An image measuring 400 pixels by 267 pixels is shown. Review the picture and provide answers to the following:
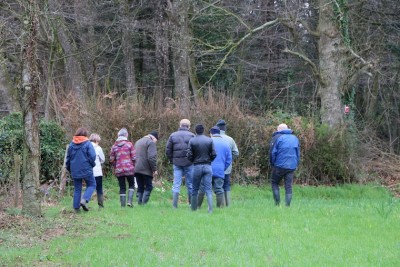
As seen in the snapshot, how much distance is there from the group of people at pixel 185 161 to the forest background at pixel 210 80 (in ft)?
4.25

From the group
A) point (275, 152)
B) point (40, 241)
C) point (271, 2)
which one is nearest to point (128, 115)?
point (275, 152)

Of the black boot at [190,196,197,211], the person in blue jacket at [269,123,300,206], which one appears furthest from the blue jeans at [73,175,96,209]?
the person in blue jacket at [269,123,300,206]

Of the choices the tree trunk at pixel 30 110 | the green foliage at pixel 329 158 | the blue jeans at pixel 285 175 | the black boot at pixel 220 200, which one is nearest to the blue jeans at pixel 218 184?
the black boot at pixel 220 200

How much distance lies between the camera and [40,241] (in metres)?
9.57

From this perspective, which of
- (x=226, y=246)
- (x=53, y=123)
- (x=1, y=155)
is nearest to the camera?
(x=226, y=246)

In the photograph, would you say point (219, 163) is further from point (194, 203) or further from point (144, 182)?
point (144, 182)

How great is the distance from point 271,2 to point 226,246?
23.0 m

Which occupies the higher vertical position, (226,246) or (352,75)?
(352,75)

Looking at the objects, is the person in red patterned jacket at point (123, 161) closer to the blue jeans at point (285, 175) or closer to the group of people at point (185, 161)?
the group of people at point (185, 161)

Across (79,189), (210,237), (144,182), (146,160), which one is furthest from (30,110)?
(210,237)

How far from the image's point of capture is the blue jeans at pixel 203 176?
12758mm

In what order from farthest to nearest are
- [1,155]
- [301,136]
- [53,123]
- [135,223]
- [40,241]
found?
[301,136] < [53,123] < [1,155] < [135,223] < [40,241]

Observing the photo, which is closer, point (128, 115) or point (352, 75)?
point (128, 115)

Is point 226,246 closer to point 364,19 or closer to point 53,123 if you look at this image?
point 53,123
